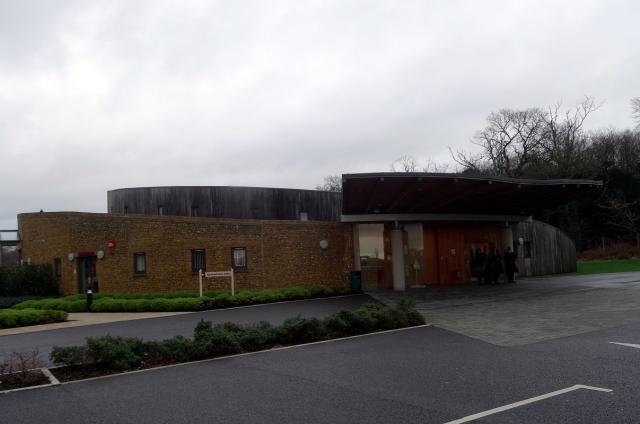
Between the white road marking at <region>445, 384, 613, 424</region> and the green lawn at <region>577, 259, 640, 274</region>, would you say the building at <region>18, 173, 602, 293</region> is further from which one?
the white road marking at <region>445, 384, 613, 424</region>

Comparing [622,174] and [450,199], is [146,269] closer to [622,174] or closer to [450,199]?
[450,199]

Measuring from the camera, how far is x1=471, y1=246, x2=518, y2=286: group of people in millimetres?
26000

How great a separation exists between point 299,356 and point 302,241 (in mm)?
15899

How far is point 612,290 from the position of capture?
779 inches

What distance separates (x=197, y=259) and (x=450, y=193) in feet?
35.8

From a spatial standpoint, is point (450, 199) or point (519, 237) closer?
point (450, 199)

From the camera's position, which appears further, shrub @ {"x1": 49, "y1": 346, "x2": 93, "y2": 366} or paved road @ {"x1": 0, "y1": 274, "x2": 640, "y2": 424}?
shrub @ {"x1": 49, "y1": 346, "x2": 93, "y2": 366}

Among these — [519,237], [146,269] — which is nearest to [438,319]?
[146,269]

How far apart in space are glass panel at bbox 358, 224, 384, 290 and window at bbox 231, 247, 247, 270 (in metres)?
4.95

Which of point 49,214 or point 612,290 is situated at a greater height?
point 49,214

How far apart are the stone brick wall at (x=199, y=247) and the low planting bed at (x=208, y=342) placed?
500 inches

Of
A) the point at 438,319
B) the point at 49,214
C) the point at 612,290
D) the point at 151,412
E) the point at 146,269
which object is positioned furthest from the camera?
the point at 49,214

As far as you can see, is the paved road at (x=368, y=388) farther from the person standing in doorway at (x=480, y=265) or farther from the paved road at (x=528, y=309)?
the person standing in doorway at (x=480, y=265)

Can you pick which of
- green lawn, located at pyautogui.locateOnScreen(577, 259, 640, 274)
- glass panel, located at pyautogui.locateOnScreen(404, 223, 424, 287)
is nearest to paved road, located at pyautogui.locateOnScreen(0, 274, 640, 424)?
glass panel, located at pyautogui.locateOnScreen(404, 223, 424, 287)
